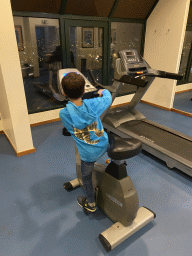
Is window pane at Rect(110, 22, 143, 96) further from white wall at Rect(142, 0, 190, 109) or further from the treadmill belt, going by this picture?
the treadmill belt

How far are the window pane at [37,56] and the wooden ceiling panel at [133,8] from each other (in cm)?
151

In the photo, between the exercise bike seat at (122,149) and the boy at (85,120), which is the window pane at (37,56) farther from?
the exercise bike seat at (122,149)

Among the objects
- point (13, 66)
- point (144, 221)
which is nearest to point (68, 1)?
point (13, 66)

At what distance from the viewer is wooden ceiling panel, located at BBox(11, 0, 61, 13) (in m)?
3.34

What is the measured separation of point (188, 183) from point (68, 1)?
12.2 ft

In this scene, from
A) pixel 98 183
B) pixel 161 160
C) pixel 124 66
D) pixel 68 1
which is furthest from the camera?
pixel 68 1

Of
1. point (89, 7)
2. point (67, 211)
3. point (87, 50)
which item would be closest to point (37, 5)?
point (89, 7)

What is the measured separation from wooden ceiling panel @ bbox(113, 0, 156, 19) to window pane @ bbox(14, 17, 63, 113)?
151 cm

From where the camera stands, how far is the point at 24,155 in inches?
120

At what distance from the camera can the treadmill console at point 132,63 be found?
3.16 meters

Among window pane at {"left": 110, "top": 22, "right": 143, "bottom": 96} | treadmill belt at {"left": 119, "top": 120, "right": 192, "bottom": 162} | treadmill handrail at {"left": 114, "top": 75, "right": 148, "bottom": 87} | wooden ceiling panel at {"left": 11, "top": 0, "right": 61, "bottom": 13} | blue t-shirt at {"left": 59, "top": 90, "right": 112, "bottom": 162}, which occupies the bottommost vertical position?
treadmill belt at {"left": 119, "top": 120, "right": 192, "bottom": 162}

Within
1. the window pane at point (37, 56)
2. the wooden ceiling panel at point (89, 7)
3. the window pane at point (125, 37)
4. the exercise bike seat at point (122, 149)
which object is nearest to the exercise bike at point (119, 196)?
the exercise bike seat at point (122, 149)

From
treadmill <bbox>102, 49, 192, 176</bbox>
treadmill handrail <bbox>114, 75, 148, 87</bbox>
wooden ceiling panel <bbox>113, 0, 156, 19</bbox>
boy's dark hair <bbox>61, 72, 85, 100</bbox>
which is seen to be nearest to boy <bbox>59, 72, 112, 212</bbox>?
boy's dark hair <bbox>61, 72, 85, 100</bbox>

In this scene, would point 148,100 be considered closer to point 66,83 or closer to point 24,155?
point 24,155
